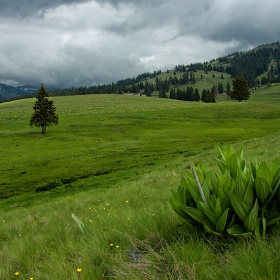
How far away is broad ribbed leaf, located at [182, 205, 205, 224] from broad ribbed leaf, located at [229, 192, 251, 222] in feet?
1.28

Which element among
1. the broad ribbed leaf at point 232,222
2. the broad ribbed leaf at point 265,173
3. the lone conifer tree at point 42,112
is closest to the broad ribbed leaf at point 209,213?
the broad ribbed leaf at point 232,222

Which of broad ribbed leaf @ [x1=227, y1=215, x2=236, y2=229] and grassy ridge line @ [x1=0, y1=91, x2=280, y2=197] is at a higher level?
broad ribbed leaf @ [x1=227, y1=215, x2=236, y2=229]

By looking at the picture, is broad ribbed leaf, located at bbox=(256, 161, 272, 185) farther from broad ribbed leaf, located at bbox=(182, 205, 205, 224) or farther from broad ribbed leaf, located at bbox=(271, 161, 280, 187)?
broad ribbed leaf, located at bbox=(182, 205, 205, 224)

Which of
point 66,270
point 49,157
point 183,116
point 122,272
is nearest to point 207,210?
point 122,272

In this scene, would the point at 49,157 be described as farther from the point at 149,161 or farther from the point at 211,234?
the point at 211,234

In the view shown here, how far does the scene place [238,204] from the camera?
2947 millimetres

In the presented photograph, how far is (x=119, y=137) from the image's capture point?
54.1m

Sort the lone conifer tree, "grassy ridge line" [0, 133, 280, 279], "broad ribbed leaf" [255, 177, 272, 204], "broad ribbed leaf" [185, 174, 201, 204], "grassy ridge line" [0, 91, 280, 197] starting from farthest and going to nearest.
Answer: the lone conifer tree, "grassy ridge line" [0, 91, 280, 197], "broad ribbed leaf" [185, 174, 201, 204], "broad ribbed leaf" [255, 177, 272, 204], "grassy ridge line" [0, 133, 280, 279]

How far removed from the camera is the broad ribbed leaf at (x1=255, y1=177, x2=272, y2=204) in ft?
9.69

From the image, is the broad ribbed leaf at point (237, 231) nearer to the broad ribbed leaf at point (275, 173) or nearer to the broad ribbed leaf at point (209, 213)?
the broad ribbed leaf at point (209, 213)

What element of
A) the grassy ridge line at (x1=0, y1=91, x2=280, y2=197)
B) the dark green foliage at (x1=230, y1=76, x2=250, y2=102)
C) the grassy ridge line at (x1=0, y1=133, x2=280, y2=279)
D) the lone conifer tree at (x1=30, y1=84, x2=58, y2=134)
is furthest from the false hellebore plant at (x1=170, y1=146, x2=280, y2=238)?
the dark green foliage at (x1=230, y1=76, x2=250, y2=102)

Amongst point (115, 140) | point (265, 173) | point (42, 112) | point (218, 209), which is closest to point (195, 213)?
point (218, 209)

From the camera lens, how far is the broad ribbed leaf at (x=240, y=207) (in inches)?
115

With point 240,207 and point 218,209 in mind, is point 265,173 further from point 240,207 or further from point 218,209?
point 218,209
